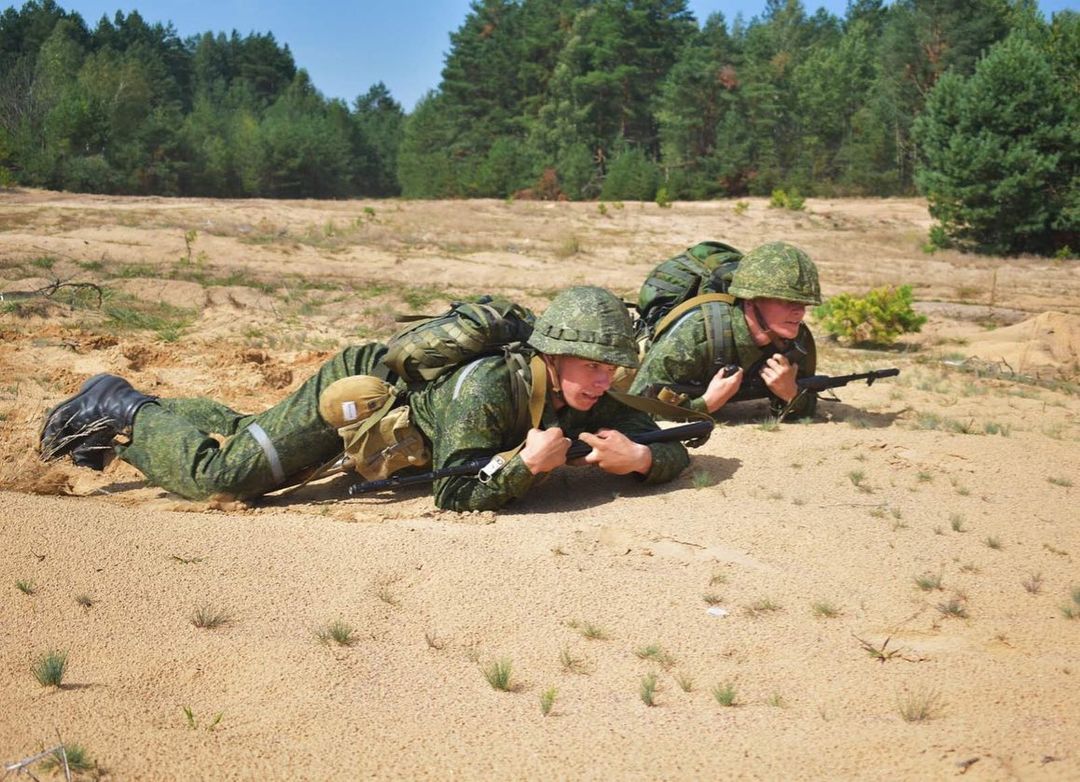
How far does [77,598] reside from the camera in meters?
3.86

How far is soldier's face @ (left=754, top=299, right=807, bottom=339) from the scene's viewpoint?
21.0 ft

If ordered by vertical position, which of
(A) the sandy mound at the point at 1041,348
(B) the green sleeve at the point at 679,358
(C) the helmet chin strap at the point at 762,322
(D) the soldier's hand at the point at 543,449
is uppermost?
(C) the helmet chin strap at the point at 762,322

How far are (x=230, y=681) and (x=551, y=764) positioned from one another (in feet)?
3.73

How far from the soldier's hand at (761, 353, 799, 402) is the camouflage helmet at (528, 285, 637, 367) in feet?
7.05

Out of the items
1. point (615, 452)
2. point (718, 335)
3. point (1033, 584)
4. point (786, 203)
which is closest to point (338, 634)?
point (615, 452)

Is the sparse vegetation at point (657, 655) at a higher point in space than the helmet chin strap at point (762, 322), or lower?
lower

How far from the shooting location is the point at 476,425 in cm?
487

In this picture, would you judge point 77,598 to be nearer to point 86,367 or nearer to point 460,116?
point 86,367

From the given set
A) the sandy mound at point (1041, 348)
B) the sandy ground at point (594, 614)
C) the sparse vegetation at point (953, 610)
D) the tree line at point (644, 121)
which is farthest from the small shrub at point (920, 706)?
the tree line at point (644, 121)

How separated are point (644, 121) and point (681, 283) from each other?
54288 mm

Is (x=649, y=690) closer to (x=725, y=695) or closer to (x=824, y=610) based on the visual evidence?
(x=725, y=695)

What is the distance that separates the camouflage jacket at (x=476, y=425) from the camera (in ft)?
Answer: 15.9

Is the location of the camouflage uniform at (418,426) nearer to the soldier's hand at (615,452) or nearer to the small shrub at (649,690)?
the soldier's hand at (615,452)

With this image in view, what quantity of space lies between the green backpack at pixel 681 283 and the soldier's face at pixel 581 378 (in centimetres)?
210
